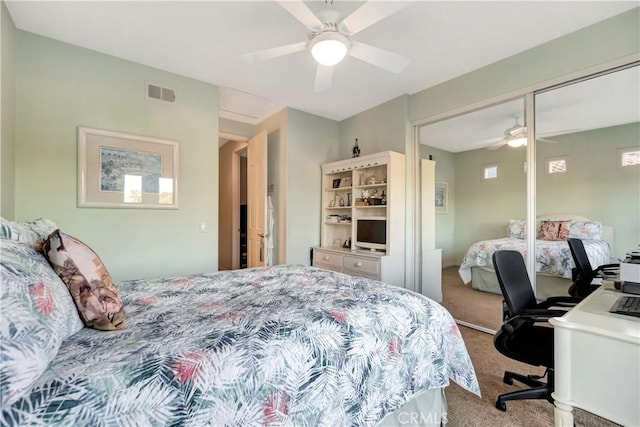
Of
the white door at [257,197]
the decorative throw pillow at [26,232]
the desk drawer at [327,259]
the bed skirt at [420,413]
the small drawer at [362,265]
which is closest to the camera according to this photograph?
the decorative throw pillow at [26,232]

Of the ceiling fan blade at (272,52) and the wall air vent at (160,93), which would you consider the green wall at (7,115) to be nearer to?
the wall air vent at (160,93)

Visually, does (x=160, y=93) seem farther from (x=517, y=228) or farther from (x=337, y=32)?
(x=517, y=228)

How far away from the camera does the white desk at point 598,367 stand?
1.01m

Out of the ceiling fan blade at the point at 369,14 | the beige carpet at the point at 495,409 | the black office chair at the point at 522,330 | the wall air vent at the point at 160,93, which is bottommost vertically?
the beige carpet at the point at 495,409

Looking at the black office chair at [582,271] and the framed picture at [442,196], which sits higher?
the framed picture at [442,196]

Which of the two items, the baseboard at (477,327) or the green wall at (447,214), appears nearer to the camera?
the baseboard at (477,327)

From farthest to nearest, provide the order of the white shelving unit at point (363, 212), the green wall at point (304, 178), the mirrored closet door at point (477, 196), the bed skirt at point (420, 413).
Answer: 1. the green wall at point (304, 178)
2. the white shelving unit at point (363, 212)
3. the mirrored closet door at point (477, 196)
4. the bed skirt at point (420, 413)

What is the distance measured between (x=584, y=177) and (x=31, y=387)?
11.7 ft

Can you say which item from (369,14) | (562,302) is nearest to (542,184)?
(562,302)

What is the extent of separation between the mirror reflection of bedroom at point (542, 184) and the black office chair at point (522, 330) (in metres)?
0.92

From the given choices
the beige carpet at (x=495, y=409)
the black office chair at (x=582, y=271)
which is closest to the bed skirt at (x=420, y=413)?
the beige carpet at (x=495, y=409)

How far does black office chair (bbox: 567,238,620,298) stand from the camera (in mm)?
2268

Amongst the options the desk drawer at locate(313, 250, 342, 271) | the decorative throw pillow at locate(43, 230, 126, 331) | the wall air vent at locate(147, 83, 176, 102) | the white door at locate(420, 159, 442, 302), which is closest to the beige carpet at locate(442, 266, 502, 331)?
the white door at locate(420, 159, 442, 302)

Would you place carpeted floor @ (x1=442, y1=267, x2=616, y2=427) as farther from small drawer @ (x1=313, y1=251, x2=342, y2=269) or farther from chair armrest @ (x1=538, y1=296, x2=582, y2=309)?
small drawer @ (x1=313, y1=251, x2=342, y2=269)
